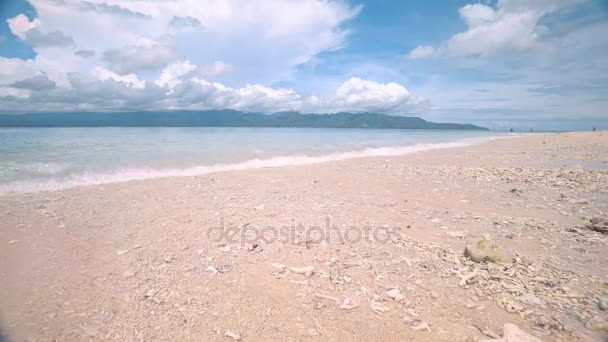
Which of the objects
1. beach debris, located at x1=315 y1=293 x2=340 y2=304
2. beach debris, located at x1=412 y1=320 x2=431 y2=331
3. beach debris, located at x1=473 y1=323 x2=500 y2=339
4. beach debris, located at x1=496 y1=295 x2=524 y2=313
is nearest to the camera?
beach debris, located at x1=473 y1=323 x2=500 y2=339

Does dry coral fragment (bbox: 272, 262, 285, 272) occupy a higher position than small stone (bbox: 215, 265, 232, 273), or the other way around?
dry coral fragment (bbox: 272, 262, 285, 272)

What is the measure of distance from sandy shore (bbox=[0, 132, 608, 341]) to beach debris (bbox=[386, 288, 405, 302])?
21mm

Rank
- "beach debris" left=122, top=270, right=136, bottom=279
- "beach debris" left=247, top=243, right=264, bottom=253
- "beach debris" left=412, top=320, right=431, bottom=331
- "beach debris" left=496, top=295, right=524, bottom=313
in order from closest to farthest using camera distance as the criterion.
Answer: "beach debris" left=412, top=320, right=431, bottom=331 → "beach debris" left=496, top=295, right=524, bottom=313 → "beach debris" left=122, top=270, right=136, bottom=279 → "beach debris" left=247, top=243, right=264, bottom=253

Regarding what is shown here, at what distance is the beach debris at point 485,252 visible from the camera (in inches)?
174

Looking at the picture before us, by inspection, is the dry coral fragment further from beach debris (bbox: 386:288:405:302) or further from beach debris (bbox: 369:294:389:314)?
beach debris (bbox: 386:288:405:302)

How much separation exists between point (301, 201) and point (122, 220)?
15.6 feet

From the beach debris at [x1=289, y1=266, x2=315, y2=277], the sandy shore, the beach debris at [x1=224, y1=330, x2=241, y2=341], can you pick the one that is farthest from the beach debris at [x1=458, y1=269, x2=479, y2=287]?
the beach debris at [x1=224, y1=330, x2=241, y2=341]

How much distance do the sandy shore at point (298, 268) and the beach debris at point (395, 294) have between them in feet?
0.07

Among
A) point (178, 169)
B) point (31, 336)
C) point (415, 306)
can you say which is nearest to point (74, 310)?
point (31, 336)

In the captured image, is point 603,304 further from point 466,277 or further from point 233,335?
point 233,335

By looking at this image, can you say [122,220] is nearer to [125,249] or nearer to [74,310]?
[125,249]

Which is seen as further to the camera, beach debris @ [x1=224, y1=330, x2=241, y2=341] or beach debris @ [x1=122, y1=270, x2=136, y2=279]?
beach debris @ [x1=122, y1=270, x2=136, y2=279]

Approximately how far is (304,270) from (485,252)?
9.96ft

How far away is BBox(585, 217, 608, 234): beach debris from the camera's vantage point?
5.61 m
